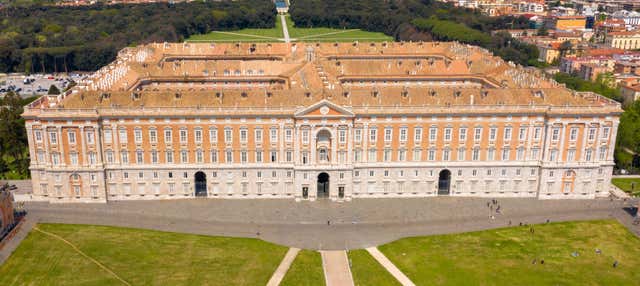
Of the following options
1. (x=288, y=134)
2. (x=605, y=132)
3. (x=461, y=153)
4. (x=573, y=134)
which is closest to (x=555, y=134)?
(x=573, y=134)

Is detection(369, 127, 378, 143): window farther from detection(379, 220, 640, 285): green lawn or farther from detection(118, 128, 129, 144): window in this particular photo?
detection(118, 128, 129, 144): window

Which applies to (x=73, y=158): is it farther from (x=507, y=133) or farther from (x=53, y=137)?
(x=507, y=133)

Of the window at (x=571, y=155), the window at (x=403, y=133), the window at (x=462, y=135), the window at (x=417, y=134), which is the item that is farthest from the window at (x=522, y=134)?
the window at (x=403, y=133)

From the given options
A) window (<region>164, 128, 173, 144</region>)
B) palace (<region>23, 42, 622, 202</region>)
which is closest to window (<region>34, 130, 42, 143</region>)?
palace (<region>23, 42, 622, 202</region>)

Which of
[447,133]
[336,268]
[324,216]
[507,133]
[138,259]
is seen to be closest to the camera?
[336,268]

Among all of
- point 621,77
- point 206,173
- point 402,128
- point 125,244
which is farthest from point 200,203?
point 621,77

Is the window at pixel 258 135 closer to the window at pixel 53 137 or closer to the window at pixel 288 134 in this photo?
the window at pixel 288 134
